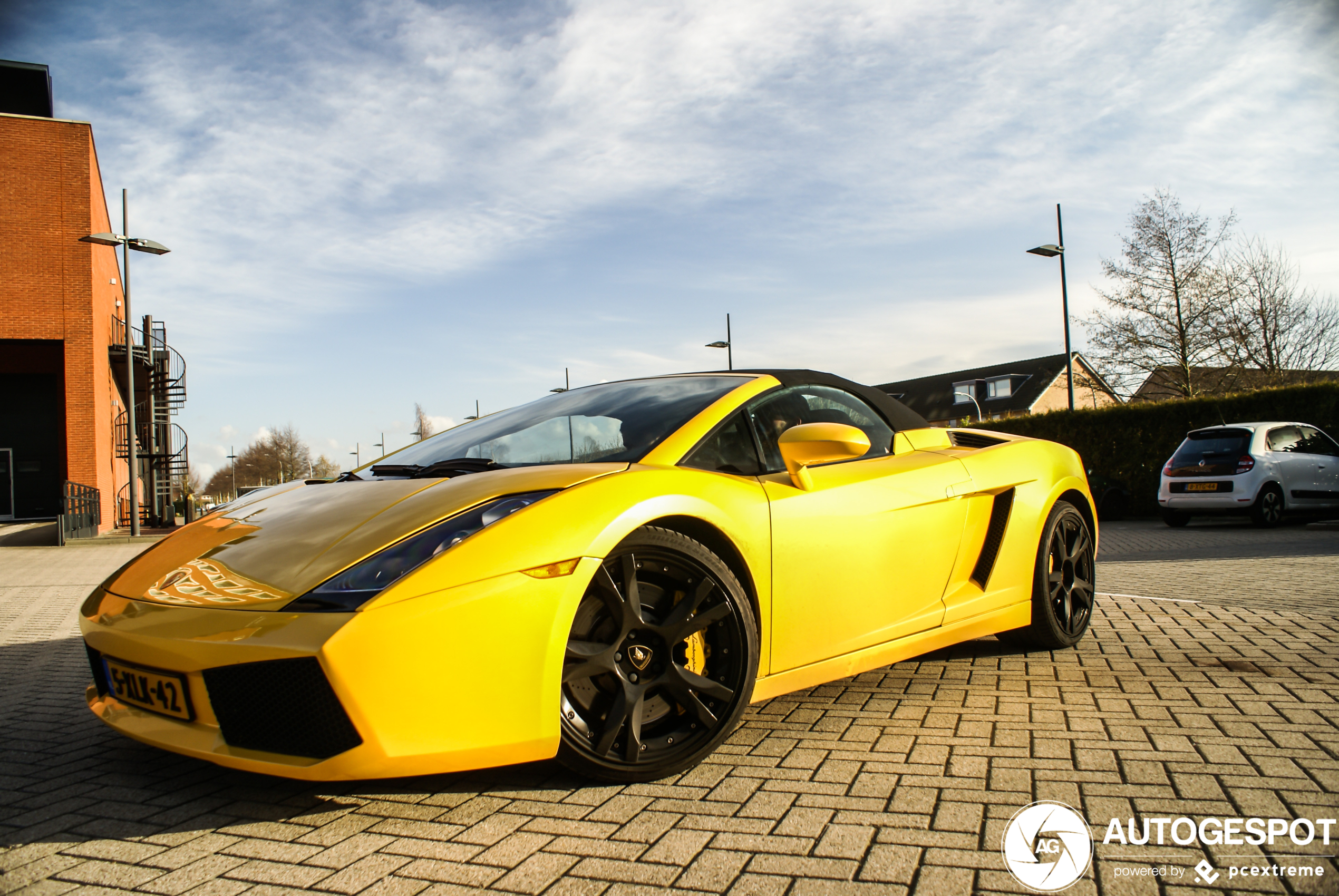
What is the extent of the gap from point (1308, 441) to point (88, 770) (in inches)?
603

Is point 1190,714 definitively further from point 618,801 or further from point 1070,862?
point 618,801

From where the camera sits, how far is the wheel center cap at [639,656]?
2.55 m

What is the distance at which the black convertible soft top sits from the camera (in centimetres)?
353

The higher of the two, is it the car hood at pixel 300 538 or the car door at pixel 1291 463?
the car hood at pixel 300 538

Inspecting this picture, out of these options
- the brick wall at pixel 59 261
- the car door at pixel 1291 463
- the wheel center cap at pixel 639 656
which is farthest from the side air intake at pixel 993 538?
the brick wall at pixel 59 261

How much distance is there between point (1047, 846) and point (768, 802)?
0.70 m

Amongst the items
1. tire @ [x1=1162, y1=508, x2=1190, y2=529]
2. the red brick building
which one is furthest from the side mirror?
the red brick building

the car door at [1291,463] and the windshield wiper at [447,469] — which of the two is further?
the car door at [1291,463]

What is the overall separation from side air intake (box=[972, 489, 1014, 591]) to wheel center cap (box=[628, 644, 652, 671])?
5.89 feet

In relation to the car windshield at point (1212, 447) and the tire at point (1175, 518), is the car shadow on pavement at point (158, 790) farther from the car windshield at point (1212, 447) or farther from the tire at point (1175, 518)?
the tire at point (1175, 518)

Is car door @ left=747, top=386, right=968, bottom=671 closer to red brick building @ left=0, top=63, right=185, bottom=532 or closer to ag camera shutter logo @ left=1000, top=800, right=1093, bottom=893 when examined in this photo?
ag camera shutter logo @ left=1000, top=800, right=1093, bottom=893

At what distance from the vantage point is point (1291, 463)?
12672mm

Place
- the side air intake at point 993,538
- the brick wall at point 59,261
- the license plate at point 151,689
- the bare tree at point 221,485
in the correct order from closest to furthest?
the license plate at point 151,689, the side air intake at point 993,538, the brick wall at point 59,261, the bare tree at point 221,485

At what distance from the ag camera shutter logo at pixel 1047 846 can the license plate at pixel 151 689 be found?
2.07m
